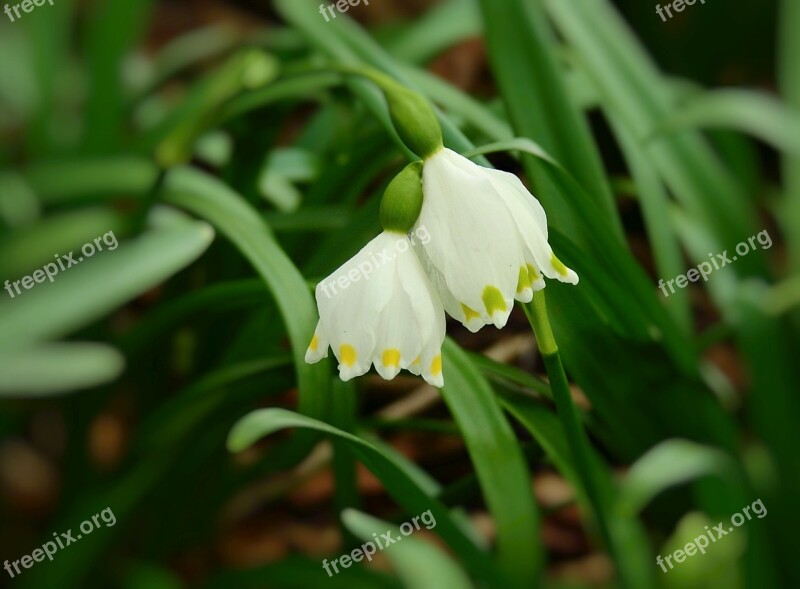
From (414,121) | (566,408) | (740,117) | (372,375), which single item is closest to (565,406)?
(566,408)

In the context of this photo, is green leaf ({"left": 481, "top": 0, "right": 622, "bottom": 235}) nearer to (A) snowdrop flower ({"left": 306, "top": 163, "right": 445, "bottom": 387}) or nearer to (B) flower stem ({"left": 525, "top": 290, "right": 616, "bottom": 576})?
(B) flower stem ({"left": 525, "top": 290, "right": 616, "bottom": 576})

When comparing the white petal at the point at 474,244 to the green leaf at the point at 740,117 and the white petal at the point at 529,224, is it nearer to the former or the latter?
the white petal at the point at 529,224

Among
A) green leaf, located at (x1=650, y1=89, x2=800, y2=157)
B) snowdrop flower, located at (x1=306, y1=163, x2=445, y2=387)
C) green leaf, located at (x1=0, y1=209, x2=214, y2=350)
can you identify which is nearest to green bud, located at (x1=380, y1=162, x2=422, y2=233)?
snowdrop flower, located at (x1=306, y1=163, x2=445, y2=387)

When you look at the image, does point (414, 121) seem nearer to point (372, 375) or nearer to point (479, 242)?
point (479, 242)

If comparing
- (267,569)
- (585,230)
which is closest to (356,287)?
(585,230)

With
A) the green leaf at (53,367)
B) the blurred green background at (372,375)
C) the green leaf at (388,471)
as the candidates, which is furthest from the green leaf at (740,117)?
the green leaf at (53,367)

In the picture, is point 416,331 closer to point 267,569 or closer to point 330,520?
point 267,569

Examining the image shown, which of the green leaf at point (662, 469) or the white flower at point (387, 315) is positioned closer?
the white flower at point (387, 315)
